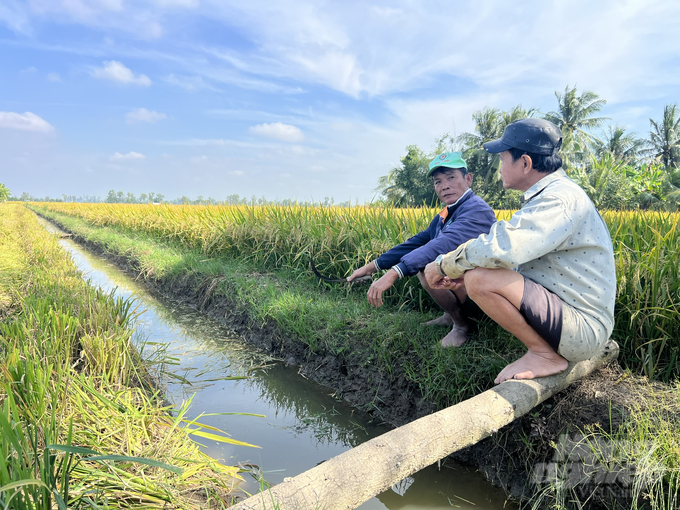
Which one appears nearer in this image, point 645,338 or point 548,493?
point 548,493

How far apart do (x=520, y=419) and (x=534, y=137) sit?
54.1 inches

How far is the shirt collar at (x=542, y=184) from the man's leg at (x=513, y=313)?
0.37 metres

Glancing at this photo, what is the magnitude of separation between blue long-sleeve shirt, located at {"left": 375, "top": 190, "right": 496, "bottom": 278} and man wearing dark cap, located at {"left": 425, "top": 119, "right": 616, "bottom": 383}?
405mm

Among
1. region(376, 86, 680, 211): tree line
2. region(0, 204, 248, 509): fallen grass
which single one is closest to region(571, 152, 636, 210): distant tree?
region(376, 86, 680, 211): tree line

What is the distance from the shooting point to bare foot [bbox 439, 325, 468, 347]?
2.54 metres

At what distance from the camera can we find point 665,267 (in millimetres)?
2266

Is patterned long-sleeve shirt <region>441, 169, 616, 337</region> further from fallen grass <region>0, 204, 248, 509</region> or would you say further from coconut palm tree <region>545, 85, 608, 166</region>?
coconut palm tree <region>545, 85, 608, 166</region>

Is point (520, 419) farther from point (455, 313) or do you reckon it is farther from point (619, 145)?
point (619, 145)

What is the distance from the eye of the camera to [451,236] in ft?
7.97

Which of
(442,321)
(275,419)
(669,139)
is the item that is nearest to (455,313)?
(442,321)

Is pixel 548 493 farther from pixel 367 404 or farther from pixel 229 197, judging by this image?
pixel 229 197

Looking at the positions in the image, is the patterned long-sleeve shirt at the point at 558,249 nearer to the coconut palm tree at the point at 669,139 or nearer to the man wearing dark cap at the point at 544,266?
the man wearing dark cap at the point at 544,266

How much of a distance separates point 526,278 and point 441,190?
103cm

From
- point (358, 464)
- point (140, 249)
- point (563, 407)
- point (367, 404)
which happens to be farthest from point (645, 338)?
point (140, 249)
